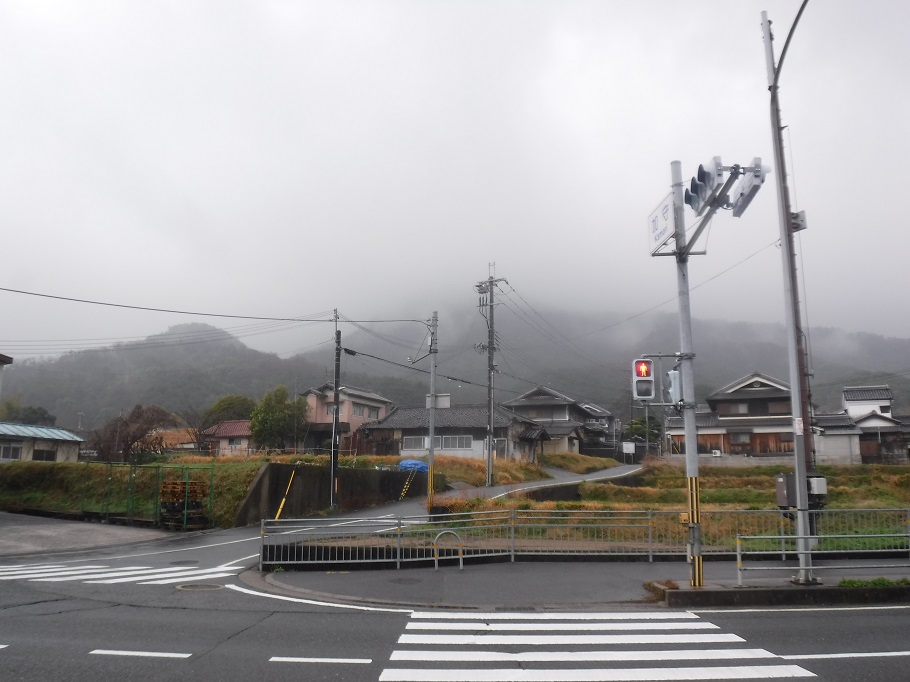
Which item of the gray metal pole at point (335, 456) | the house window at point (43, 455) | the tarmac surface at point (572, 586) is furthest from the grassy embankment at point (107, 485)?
the tarmac surface at point (572, 586)

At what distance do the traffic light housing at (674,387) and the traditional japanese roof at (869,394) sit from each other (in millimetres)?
60342

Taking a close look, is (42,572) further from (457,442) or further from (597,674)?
(457,442)

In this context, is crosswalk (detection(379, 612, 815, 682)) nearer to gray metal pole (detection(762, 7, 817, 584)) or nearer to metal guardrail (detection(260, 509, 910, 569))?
gray metal pole (detection(762, 7, 817, 584))

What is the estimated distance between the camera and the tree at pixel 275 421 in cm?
5291

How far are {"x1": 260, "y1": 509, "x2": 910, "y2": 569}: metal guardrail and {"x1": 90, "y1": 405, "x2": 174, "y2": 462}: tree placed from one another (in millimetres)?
28979

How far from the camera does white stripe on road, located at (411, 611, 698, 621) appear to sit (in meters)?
9.37

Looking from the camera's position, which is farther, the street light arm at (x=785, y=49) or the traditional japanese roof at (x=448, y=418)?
the traditional japanese roof at (x=448, y=418)

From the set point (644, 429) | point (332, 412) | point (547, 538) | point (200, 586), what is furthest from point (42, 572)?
point (644, 429)

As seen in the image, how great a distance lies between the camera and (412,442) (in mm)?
53094

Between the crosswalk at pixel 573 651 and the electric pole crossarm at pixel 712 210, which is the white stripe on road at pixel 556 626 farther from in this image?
the electric pole crossarm at pixel 712 210

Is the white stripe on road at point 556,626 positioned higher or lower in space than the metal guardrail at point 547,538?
lower

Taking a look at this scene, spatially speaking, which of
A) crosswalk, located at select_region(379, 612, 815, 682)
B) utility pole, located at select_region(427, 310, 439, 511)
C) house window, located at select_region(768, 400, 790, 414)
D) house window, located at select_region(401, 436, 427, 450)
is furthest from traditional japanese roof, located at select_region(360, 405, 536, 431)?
crosswalk, located at select_region(379, 612, 815, 682)

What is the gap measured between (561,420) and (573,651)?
63.4 metres

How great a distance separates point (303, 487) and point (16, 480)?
1313 centimetres
